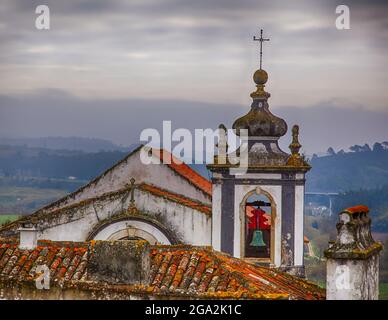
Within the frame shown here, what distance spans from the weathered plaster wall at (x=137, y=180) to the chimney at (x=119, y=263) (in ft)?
42.8

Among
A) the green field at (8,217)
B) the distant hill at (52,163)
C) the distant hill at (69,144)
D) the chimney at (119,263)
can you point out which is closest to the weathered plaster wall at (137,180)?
the chimney at (119,263)

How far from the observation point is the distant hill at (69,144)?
60.6m

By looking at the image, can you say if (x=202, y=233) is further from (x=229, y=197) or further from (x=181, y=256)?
(x=181, y=256)

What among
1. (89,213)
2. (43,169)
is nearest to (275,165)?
(89,213)

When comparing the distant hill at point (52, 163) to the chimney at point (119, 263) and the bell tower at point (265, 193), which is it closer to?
the bell tower at point (265, 193)

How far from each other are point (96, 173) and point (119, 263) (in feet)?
143

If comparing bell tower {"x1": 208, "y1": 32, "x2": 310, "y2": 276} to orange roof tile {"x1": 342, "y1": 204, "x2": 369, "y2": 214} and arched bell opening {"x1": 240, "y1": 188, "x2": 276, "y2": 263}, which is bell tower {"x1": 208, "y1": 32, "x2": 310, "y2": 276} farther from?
orange roof tile {"x1": 342, "y1": 204, "x2": 369, "y2": 214}

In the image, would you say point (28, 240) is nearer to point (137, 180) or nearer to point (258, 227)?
point (258, 227)

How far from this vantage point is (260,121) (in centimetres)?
3334

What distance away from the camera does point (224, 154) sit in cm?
3312

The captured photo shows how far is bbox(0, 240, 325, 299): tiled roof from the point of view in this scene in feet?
70.6

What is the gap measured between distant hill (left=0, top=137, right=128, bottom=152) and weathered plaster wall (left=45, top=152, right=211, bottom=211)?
70.6 feet

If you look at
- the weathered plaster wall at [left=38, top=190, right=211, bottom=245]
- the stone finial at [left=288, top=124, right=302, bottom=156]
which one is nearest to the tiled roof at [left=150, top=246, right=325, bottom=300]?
the weathered plaster wall at [left=38, top=190, right=211, bottom=245]

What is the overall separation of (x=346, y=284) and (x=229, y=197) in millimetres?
12267
